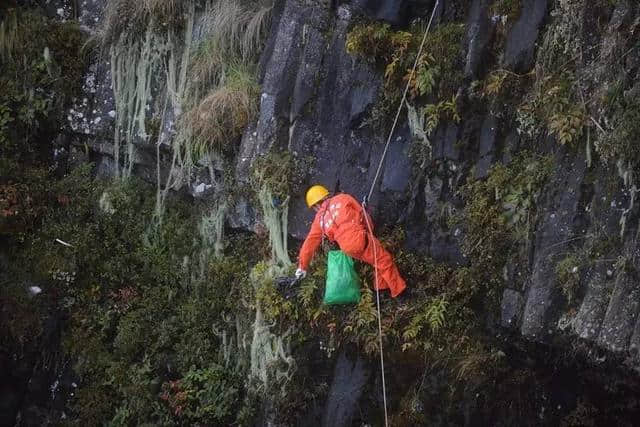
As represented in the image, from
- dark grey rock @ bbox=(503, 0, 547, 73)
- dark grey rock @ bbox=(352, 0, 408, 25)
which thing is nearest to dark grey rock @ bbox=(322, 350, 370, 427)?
dark grey rock @ bbox=(503, 0, 547, 73)

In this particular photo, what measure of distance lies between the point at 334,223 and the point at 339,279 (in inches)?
23.7

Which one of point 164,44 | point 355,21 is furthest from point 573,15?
point 164,44

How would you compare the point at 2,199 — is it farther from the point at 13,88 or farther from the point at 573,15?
the point at 573,15

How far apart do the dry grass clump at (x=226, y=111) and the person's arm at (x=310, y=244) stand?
1.87 m

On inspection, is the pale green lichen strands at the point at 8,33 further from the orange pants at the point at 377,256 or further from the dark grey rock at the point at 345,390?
the dark grey rock at the point at 345,390

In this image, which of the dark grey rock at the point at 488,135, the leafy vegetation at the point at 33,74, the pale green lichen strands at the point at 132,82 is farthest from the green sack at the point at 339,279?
the leafy vegetation at the point at 33,74

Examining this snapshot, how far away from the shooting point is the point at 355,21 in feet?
28.5

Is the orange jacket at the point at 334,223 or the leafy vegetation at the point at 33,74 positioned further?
the leafy vegetation at the point at 33,74

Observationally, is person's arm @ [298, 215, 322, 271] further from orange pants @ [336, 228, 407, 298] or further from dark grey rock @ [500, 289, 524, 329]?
dark grey rock @ [500, 289, 524, 329]

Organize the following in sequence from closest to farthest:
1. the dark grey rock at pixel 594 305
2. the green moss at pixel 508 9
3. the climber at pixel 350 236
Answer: the dark grey rock at pixel 594 305 → the green moss at pixel 508 9 → the climber at pixel 350 236

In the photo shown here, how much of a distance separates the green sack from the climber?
111mm

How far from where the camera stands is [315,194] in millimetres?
8430

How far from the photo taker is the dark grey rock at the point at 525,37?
24.6 feet

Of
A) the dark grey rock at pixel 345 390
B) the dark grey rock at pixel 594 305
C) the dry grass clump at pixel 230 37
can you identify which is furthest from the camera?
the dry grass clump at pixel 230 37
